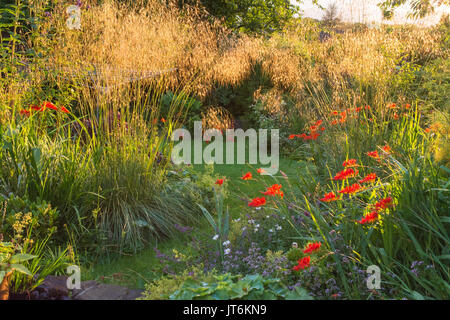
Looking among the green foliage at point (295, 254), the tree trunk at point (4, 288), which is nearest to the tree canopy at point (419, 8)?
the green foliage at point (295, 254)

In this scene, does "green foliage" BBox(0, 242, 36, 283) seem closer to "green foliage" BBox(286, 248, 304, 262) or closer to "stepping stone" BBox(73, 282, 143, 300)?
"stepping stone" BBox(73, 282, 143, 300)

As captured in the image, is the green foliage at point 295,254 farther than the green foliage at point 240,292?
Yes

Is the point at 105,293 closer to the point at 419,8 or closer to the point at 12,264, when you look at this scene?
the point at 12,264

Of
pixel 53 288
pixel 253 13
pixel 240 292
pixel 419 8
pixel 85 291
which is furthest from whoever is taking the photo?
pixel 253 13

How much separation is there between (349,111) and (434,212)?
1.97 metres

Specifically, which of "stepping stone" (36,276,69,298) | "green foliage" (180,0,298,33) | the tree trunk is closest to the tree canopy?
"stepping stone" (36,276,69,298)

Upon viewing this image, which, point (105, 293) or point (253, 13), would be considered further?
point (253, 13)

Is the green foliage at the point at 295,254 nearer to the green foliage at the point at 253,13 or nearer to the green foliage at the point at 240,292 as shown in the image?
the green foliage at the point at 240,292

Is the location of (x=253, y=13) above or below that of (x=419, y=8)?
above

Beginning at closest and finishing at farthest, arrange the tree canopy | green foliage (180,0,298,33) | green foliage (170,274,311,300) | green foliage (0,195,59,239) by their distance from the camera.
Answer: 1. green foliage (170,274,311,300)
2. green foliage (0,195,59,239)
3. the tree canopy
4. green foliage (180,0,298,33)

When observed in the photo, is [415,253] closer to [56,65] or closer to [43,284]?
[43,284]

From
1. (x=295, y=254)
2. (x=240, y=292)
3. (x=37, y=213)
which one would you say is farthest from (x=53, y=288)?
(x=295, y=254)

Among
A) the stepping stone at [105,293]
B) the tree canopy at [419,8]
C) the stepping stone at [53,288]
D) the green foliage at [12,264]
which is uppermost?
the tree canopy at [419,8]
